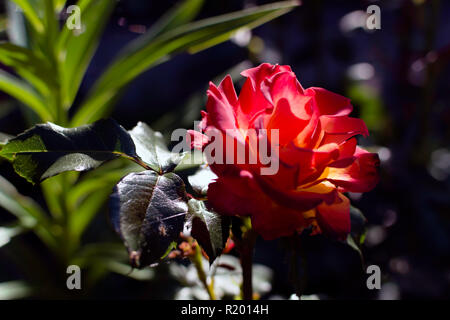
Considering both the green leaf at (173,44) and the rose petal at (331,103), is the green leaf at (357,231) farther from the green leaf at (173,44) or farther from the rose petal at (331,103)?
the green leaf at (173,44)

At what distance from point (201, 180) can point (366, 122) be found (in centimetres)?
95

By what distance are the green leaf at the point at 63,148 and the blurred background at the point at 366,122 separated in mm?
351

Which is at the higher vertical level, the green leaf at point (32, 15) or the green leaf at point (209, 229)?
the green leaf at point (32, 15)

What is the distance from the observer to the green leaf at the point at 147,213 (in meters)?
0.29

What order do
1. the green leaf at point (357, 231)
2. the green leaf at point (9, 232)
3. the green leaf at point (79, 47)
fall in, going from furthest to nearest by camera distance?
the green leaf at point (79, 47) → the green leaf at point (9, 232) → the green leaf at point (357, 231)

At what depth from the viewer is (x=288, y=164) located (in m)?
0.30

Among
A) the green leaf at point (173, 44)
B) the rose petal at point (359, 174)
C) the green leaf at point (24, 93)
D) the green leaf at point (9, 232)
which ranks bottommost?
the green leaf at point (9, 232)

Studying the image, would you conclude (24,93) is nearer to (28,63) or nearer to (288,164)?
(28,63)

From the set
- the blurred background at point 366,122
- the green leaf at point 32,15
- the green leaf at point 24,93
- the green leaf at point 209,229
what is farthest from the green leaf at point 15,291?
the green leaf at point 209,229

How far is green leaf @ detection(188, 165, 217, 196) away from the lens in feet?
1.20

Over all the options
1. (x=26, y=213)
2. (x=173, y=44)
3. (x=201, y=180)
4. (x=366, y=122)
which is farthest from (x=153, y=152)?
(x=366, y=122)

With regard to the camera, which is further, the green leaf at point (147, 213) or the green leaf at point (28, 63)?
the green leaf at point (28, 63)
